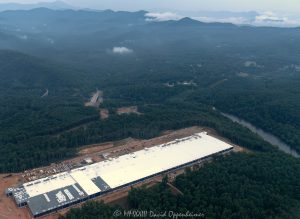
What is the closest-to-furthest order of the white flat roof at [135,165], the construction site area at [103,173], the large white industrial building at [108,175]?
1. the construction site area at [103,173]
2. the large white industrial building at [108,175]
3. the white flat roof at [135,165]

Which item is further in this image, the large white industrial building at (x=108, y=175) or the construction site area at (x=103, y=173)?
the large white industrial building at (x=108, y=175)

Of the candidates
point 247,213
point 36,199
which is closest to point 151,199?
point 247,213

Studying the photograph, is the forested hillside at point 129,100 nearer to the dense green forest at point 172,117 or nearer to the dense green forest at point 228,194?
the dense green forest at point 172,117

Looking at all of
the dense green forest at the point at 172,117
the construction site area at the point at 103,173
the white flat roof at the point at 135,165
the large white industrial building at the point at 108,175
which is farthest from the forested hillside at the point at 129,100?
the large white industrial building at the point at 108,175

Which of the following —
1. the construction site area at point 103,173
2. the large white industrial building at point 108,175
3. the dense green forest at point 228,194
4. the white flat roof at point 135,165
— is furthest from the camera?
the white flat roof at point 135,165

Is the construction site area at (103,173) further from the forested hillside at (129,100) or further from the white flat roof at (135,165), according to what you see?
the forested hillside at (129,100)

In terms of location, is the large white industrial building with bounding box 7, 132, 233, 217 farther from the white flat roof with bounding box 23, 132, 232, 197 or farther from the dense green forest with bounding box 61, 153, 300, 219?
the dense green forest with bounding box 61, 153, 300, 219

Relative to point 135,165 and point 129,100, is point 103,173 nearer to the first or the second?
point 135,165
